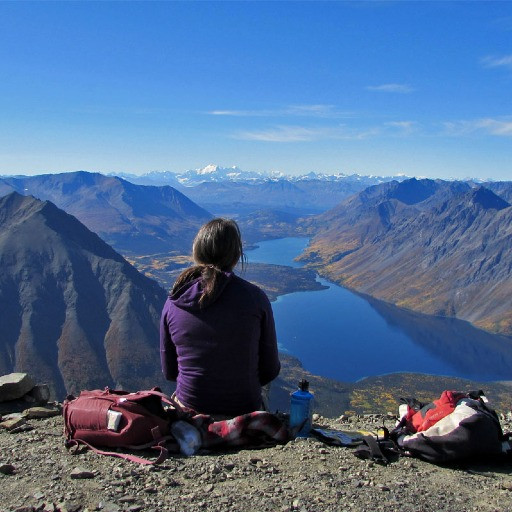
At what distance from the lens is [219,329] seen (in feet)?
24.4

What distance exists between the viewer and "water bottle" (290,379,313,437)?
27.1ft

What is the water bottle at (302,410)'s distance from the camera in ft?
27.1

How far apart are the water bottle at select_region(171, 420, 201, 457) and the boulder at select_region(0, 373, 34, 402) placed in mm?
5828

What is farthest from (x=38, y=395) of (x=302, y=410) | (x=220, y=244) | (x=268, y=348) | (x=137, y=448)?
(x=220, y=244)

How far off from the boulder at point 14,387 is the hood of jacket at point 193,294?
6.20 meters

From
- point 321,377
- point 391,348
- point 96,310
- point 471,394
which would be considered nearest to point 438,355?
point 391,348

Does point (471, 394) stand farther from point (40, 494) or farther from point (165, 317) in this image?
point (40, 494)

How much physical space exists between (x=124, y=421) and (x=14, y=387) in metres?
5.56

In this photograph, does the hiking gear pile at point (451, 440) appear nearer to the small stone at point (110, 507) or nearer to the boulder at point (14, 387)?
the small stone at point (110, 507)

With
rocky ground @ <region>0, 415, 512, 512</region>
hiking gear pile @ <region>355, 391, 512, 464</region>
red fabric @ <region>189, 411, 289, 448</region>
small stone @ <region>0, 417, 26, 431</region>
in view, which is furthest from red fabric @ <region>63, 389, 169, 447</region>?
hiking gear pile @ <region>355, 391, 512, 464</region>

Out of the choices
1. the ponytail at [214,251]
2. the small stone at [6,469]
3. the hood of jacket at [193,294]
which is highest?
the ponytail at [214,251]

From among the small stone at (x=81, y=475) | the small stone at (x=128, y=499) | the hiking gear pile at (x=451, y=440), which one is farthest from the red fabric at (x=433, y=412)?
the small stone at (x=81, y=475)

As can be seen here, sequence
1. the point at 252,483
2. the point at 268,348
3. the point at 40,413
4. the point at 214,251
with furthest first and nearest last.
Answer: the point at 40,413 < the point at 268,348 < the point at 214,251 < the point at 252,483

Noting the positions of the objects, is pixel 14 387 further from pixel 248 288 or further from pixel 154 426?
pixel 248 288
